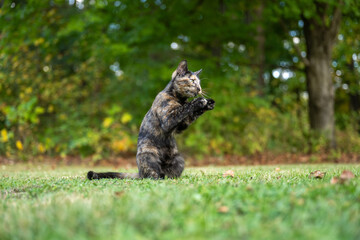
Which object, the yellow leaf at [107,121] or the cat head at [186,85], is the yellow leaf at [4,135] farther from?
the cat head at [186,85]

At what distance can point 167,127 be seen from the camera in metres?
4.55

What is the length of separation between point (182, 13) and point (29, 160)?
7.26 metres

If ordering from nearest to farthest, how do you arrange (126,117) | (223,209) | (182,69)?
(223,209) → (182,69) → (126,117)

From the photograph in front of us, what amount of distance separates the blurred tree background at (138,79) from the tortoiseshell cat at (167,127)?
5.57 metres

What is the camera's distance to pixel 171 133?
4.86 metres

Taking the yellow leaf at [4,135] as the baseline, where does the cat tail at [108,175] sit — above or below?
below

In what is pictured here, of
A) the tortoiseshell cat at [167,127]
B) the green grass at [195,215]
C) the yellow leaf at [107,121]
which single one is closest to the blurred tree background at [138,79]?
the yellow leaf at [107,121]

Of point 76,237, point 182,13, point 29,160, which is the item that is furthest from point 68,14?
point 76,237

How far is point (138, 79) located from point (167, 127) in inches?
310

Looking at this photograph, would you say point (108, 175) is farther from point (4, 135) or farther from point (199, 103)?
point (4, 135)

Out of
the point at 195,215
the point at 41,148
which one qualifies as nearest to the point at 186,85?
the point at 195,215

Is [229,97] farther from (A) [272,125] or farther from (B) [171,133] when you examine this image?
(B) [171,133]

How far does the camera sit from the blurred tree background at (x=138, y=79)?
10.9 meters

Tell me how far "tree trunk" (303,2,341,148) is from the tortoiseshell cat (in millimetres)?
7749
